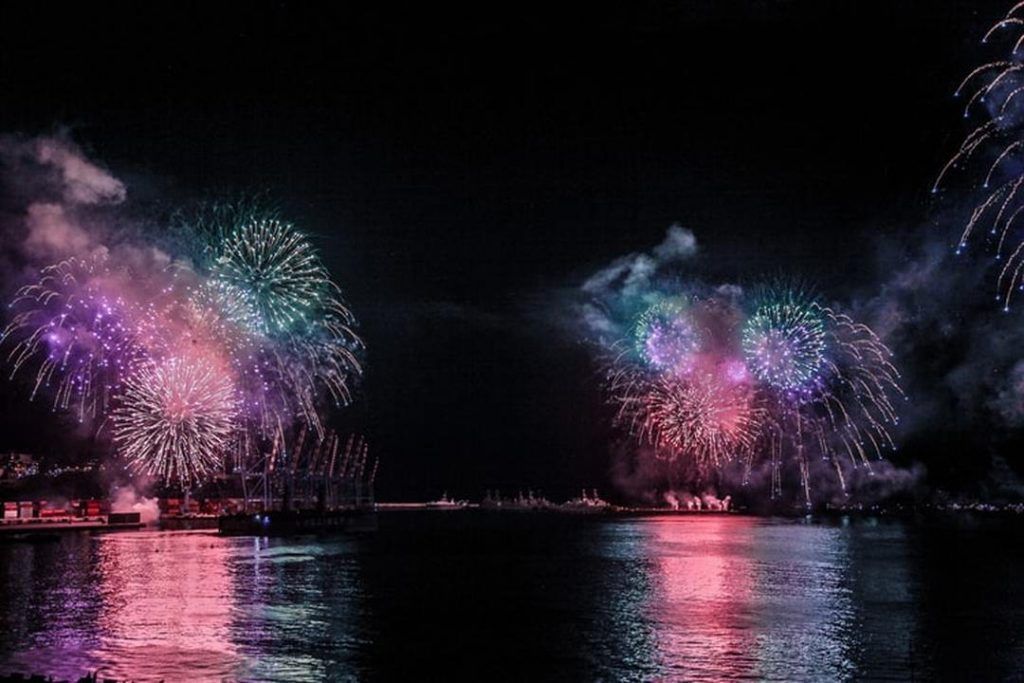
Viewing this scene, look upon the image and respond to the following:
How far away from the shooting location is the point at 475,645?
27.8 meters

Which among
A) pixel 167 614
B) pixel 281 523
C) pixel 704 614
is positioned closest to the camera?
pixel 167 614

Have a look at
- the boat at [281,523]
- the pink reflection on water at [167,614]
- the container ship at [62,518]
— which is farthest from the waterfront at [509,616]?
the container ship at [62,518]

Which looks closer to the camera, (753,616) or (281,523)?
(753,616)

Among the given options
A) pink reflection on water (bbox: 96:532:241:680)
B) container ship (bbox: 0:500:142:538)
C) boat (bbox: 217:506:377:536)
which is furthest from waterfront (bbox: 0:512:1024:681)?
container ship (bbox: 0:500:142:538)

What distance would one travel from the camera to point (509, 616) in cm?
3384

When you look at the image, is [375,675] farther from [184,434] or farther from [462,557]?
[184,434]

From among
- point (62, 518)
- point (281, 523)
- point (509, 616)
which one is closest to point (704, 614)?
point (509, 616)

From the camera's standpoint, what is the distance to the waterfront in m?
24.3

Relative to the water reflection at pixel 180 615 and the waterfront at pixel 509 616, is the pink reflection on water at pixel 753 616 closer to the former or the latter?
the waterfront at pixel 509 616

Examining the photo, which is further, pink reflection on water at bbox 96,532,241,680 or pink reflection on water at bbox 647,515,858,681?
pink reflection on water at bbox 647,515,858,681

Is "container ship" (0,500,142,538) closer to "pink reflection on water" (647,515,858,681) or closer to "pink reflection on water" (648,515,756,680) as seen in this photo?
"pink reflection on water" (648,515,756,680)

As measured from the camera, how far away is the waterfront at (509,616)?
24344mm

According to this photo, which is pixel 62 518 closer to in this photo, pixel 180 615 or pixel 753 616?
pixel 180 615

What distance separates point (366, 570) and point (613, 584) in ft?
47.2
